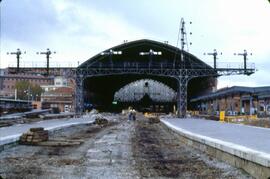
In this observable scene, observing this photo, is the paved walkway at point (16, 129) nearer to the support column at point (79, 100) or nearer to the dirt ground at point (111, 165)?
the dirt ground at point (111, 165)

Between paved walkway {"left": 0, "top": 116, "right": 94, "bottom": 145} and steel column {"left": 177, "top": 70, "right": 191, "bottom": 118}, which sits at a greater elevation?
steel column {"left": 177, "top": 70, "right": 191, "bottom": 118}

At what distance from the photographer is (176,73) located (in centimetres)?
8356

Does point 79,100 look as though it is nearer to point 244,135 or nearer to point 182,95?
point 182,95

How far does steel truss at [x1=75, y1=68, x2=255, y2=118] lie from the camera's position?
3177 inches

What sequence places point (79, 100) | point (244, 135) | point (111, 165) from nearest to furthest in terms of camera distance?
point (111, 165) < point (244, 135) < point (79, 100)

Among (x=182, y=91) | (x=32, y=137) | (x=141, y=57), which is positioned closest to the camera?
(x=32, y=137)

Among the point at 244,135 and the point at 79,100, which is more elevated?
the point at 79,100

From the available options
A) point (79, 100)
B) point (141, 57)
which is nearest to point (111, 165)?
point (79, 100)

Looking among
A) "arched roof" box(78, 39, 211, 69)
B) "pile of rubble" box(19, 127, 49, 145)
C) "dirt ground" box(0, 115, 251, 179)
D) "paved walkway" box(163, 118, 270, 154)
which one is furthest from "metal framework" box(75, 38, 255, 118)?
"dirt ground" box(0, 115, 251, 179)

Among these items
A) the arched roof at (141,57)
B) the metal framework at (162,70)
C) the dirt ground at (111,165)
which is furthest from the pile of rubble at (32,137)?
the arched roof at (141,57)

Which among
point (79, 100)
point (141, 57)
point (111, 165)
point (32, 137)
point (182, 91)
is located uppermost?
point (141, 57)

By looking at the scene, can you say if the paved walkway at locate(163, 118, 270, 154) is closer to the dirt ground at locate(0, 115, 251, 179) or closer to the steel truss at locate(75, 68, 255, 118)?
the dirt ground at locate(0, 115, 251, 179)

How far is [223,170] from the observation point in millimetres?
13031

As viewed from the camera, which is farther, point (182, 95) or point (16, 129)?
point (182, 95)
